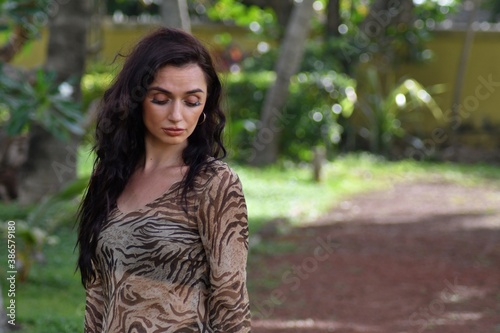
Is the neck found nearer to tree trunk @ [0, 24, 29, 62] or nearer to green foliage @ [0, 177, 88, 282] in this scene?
green foliage @ [0, 177, 88, 282]

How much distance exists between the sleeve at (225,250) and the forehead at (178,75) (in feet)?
0.87

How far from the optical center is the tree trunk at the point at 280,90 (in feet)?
50.1

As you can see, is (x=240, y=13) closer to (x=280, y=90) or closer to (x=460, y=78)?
(x=280, y=90)

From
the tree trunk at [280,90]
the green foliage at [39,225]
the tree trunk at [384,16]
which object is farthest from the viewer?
the tree trunk at [384,16]

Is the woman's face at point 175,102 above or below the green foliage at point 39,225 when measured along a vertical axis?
above

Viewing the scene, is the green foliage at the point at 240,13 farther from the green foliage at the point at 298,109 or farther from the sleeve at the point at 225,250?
the sleeve at the point at 225,250

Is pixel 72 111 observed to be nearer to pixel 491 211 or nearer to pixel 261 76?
pixel 491 211

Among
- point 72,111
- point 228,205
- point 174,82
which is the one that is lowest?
point 72,111

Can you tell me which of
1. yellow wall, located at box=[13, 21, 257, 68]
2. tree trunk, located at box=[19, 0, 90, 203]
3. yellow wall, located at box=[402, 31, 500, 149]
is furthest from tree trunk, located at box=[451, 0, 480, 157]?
tree trunk, located at box=[19, 0, 90, 203]

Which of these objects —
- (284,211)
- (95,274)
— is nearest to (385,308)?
(284,211)

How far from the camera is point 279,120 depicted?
16188 millimetres

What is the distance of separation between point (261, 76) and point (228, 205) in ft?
48.0

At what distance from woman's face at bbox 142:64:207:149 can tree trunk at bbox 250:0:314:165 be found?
12.5m

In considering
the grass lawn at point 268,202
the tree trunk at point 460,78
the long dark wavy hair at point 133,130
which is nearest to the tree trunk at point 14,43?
the grass lawn at point 268,202
